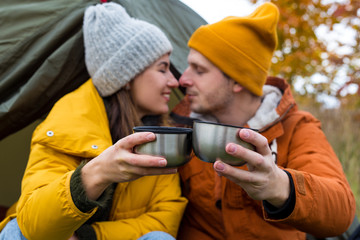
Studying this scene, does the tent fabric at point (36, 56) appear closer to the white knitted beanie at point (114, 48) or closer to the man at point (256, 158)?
the white knitted beanie at point (114, 48)

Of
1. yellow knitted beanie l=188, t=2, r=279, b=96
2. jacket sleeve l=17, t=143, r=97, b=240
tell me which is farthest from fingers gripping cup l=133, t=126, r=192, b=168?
yellow knitted beanie l=188, t=2, r=279, b=96

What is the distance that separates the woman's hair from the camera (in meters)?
2.12

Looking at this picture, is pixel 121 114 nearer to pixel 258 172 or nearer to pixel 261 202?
pixel 261 202

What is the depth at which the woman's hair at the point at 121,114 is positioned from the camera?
6.95 ft

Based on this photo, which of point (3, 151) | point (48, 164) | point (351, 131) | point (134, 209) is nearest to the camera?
point (48, 164)

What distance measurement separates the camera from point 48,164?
69.0 inches

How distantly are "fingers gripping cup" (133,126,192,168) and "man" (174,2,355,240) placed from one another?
0.48ft

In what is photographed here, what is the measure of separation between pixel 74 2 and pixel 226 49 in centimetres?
113

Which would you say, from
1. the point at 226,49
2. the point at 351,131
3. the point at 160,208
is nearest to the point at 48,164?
the point at 160,208

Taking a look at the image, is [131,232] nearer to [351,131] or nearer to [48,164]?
[48,164]

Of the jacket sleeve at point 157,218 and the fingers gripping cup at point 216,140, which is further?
the jacket sleeve at point 157,218

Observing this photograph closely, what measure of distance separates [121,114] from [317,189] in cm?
121

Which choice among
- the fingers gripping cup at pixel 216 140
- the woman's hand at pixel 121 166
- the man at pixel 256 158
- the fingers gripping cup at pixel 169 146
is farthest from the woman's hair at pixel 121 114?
the fingers gripping cup at pixel 216 140

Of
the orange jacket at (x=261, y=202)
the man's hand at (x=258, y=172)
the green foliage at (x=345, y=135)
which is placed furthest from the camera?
the green foliage at (x=345, y=135)
